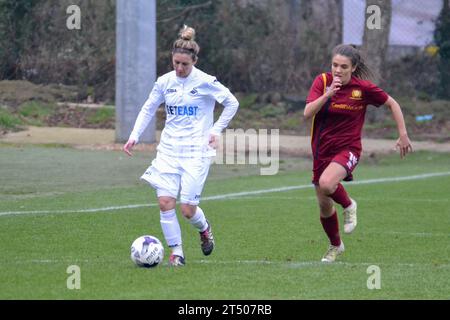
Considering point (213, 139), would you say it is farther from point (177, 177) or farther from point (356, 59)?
point (356, 59)

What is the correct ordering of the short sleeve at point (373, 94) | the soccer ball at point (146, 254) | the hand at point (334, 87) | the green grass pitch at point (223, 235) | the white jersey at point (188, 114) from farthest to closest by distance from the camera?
1. the short sleeve at point (373, 94)
2. the white jersey at point (188, 114)
3. the hand at point (334, 87)
4. the soccer ball at point (146, 254)
5. the green grass pitch at point (223, 235)

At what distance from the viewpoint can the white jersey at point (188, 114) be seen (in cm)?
905

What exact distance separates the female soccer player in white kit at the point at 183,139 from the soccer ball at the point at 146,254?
1.00ft

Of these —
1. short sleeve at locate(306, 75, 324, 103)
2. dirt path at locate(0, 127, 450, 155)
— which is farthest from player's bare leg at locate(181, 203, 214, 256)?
dirt path at locate(0, 127, 450, 155)

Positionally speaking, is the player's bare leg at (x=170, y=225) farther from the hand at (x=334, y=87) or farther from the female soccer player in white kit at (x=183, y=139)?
the hand at (x=334, y=87)

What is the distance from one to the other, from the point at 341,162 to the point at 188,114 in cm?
137

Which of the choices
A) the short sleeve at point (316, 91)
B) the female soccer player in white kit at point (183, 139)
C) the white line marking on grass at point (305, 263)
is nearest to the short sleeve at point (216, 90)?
the female soccer player in white kit at point (183, 139)

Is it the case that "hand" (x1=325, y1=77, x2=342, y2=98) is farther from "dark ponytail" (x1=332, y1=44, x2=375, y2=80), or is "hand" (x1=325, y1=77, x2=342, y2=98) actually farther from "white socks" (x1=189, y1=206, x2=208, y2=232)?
"white socks" (x1=189, y1=206, x2=208, y2=232)

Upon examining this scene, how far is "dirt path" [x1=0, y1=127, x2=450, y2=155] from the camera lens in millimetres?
20469

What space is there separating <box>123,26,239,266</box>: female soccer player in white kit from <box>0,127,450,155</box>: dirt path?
11.1 meters

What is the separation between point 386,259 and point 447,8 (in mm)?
17345

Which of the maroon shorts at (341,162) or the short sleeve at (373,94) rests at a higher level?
the short sleeve at (373,94)

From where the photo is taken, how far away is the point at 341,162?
912 cm

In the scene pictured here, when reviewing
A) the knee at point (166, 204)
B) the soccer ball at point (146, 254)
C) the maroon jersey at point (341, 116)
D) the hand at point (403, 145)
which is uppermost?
the maroon jersey at point (341, 116)
